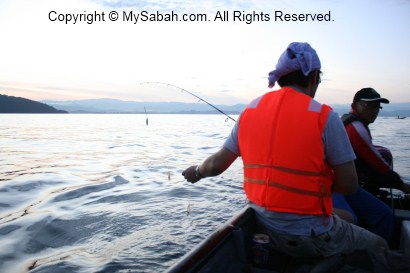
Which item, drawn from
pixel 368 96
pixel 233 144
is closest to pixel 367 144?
pixel 368 96

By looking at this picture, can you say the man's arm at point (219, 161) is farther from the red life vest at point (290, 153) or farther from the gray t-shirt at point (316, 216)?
the red life vest at point (290, 153)

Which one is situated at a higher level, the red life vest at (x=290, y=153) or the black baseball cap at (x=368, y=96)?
the black baseball cap at (x=368, y=96)

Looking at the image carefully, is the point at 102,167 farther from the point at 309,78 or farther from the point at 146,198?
the point at 309,78

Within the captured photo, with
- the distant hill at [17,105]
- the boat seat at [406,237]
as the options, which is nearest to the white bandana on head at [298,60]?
the boat seat at [406,237]

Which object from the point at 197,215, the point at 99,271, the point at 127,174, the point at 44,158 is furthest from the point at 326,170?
the point at 44,158

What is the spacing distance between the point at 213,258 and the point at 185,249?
3.81 meters

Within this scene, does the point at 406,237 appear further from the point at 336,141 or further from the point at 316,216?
the point at 336,141

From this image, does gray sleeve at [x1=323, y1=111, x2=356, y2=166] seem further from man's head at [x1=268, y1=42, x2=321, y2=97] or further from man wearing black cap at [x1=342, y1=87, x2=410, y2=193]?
man wearing black cap at [x1=342, y1=87, x2=410, y2=193]

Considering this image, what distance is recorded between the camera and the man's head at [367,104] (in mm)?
4629

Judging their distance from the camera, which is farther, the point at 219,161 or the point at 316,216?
the point at 219,161

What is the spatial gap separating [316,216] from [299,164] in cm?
49

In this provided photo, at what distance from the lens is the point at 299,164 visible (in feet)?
7.87

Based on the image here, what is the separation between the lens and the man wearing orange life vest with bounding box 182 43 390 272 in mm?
2354

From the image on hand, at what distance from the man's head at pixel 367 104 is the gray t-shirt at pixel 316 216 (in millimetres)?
2644
